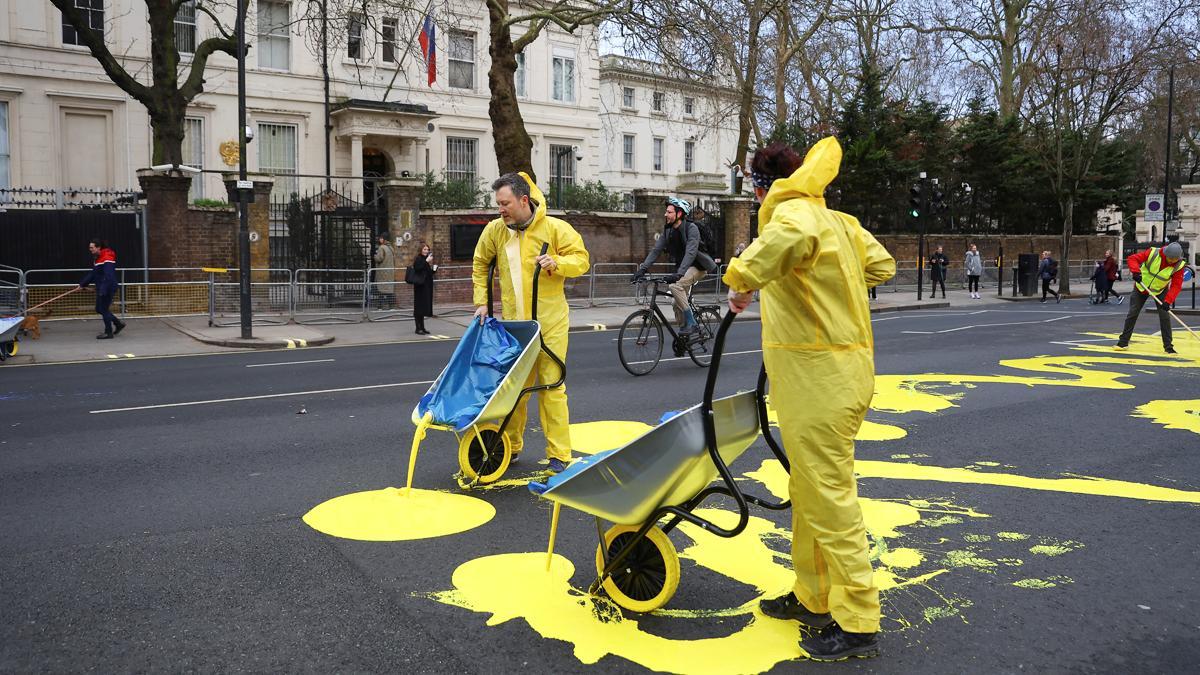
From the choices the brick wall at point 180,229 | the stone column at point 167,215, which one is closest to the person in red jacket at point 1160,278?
the brick wall at point 180,229

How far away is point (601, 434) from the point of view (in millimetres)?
7934

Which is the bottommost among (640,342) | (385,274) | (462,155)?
(640,342)

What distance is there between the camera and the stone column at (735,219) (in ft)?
97.8

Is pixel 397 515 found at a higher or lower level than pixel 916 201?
lower

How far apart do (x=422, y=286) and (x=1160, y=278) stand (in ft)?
39.9

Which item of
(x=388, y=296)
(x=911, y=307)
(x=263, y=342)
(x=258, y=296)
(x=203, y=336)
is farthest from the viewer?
(x=911, y=307)

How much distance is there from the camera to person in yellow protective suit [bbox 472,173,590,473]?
632cm

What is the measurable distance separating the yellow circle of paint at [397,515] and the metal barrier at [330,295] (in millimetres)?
14786

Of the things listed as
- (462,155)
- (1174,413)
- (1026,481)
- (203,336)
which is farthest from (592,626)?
(462,155)

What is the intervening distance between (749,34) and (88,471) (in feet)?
72.2

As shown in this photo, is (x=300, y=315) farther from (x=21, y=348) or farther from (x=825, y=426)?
(x=825, y=426)

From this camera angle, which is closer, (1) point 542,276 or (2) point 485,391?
(2) point 485,391

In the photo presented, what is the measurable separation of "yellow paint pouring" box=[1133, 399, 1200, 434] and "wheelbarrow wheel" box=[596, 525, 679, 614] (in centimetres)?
622

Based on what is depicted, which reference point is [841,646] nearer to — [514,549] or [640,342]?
[514,549]
